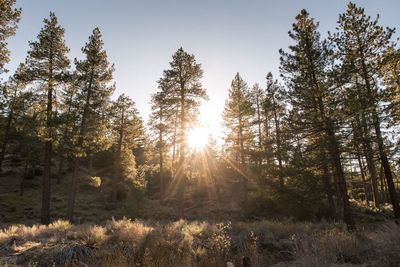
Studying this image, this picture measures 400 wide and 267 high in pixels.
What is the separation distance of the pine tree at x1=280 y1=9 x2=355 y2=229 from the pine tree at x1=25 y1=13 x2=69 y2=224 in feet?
52.0

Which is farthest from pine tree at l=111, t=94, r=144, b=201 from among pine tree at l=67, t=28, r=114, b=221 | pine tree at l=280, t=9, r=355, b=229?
pine tree at l=280, t=9, r=355, b=229

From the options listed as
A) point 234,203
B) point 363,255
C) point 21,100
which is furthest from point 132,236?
point 234,203

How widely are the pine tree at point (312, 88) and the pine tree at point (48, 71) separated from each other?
15850 millimetres

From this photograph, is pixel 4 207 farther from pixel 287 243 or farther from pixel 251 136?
pixel 287 243

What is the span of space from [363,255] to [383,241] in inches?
36.7

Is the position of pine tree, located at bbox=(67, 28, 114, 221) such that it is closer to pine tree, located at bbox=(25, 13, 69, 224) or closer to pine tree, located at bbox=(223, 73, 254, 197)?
pine tree, located at bbox=(25, 13, 69, 224)

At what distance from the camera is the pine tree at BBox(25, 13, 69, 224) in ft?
69.3

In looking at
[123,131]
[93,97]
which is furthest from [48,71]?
[123,131]

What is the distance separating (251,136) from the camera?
111 ft

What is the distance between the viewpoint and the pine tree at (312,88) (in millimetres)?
18009

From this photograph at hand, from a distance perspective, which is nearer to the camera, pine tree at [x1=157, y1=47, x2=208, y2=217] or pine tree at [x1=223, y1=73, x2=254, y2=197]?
pine tree at [x1=157, y1=47, x2=208, y2=217]

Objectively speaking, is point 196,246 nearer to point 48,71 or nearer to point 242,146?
point 48,71

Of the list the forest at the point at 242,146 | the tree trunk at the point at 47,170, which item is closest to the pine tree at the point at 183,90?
the forest at the point at 242,146

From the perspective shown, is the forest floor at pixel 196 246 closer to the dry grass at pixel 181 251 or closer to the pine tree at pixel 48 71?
the dry grass at pixel 181 251
